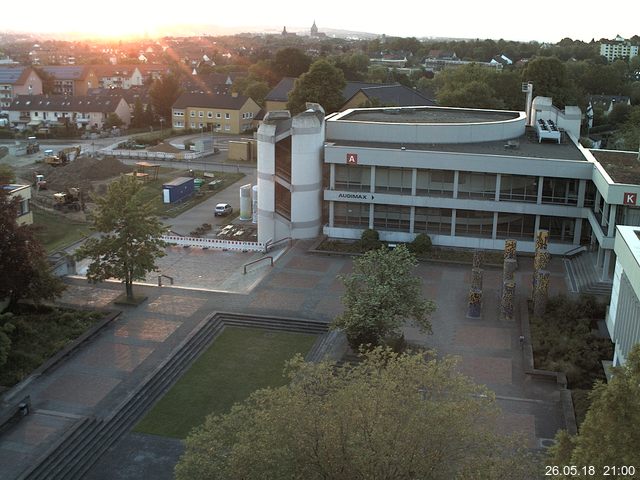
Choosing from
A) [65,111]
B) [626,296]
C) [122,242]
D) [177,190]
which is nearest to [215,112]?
[65,111]

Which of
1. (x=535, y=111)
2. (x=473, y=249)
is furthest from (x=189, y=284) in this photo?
(x=535, y=111)

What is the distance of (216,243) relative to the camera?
46.0 metres

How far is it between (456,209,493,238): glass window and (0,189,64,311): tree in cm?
2366

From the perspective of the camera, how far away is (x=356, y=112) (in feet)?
185

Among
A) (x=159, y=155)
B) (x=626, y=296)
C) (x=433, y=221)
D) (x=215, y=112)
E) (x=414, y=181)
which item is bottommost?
(x=159, y=155)

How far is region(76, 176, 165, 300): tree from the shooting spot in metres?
34.7

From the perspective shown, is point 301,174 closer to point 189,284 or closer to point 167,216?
point 189,284

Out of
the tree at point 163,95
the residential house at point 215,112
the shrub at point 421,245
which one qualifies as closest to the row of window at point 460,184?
the shrub at point 421,245

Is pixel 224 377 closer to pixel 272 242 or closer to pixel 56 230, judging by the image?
pixel 272 242

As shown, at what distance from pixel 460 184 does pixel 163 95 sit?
73619 millimetres

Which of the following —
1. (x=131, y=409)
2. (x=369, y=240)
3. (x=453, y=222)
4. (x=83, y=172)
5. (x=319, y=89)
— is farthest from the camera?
(x=319, y=89)

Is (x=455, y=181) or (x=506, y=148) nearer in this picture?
A: (x=455, y=181)

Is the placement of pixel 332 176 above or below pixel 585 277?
above

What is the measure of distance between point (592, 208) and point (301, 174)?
1745 cm
